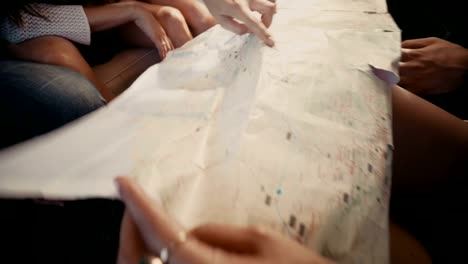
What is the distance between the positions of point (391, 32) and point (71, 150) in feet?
1.94

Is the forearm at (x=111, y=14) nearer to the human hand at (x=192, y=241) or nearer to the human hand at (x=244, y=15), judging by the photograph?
the human hand at (x=244, y=15)

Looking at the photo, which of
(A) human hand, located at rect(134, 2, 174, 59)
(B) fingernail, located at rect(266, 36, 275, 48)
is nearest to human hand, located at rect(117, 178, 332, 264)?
(B) fingernail, located at rect(266, 36, 275, 48)

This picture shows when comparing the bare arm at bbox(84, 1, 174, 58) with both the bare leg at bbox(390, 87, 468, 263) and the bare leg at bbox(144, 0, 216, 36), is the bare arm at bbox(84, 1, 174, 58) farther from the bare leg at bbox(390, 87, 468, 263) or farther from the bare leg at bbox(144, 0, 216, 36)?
the bare leg at bbox(390, 87, 468, 263)

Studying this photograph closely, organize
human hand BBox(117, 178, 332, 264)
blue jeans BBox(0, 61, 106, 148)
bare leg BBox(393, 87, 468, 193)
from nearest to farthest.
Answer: human hand BBox(117, 178, 332, 264), blue jeans BBox(0, 61, 106, 148), bare leg BBox(393, 87, 468, 193)

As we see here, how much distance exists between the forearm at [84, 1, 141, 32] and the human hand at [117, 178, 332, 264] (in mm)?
571

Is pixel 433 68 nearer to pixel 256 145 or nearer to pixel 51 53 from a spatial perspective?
pixel 256 145

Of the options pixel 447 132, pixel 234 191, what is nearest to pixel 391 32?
pixel 447 132

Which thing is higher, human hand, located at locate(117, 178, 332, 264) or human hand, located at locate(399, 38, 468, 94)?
human hand, located at locate(117, 178, 332, 264)

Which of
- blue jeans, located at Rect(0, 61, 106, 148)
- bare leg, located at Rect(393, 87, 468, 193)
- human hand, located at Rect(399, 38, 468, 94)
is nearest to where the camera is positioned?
blue jeans, located at Rect(0, 61, 106, 148)

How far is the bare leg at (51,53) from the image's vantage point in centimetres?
60

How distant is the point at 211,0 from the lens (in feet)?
1.91

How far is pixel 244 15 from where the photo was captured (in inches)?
21.0

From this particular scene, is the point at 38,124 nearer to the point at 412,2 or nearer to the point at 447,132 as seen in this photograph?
the point at 447,132

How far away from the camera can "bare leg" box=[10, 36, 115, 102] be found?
596 mm
